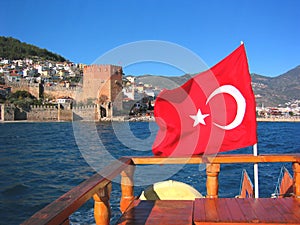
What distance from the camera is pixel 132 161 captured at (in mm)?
2770

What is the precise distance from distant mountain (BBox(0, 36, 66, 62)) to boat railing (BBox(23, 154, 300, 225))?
126 metres

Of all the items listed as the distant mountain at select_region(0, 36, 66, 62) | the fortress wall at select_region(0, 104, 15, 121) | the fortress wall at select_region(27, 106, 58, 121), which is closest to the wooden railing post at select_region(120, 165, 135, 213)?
the fortress wall at select_region(0, 104, 15, 121)

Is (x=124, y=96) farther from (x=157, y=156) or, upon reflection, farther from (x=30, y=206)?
(x=157, y=156)

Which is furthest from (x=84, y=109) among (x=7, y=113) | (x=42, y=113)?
(x=7, y=113)

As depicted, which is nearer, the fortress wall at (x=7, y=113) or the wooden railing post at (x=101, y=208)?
the wooden railing post at (x=101, y=208)

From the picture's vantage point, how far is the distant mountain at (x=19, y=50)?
11838cm

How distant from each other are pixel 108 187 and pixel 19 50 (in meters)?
134

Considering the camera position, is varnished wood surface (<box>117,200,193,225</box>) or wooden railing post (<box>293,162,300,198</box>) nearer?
varnished wood surface (<box>117,200,193,225</box>)

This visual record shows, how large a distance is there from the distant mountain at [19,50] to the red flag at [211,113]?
125 m

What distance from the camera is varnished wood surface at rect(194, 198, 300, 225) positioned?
1968 millimetres

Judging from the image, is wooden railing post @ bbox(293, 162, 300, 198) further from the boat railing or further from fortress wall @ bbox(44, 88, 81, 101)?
fortress wall @ bbox(44, 88, 81, 101)

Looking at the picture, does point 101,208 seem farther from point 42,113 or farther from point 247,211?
point 42,113

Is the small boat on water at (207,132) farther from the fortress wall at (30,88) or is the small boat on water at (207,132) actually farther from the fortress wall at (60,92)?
the fortress wall at (30,88)

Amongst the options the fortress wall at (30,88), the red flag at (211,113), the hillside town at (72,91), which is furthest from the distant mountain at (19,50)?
the red flag at (211,113)
